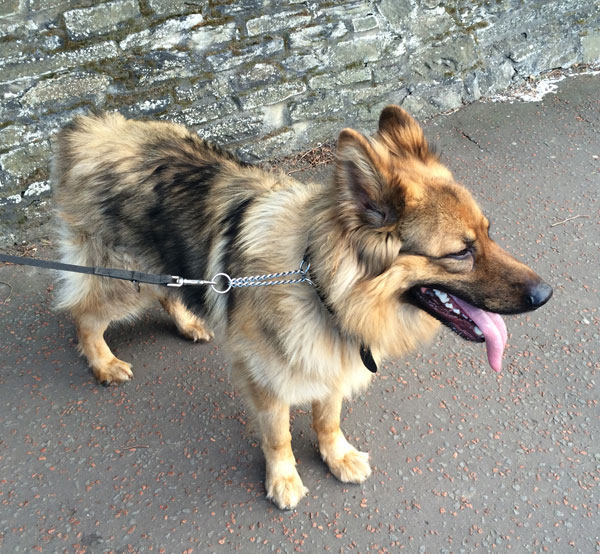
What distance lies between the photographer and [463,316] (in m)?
2.28

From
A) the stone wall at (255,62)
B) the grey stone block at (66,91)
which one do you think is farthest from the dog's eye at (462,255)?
the grey stone block at (66,91)

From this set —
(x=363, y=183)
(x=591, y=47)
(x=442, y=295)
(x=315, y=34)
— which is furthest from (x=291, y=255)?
(x=591, y=47)

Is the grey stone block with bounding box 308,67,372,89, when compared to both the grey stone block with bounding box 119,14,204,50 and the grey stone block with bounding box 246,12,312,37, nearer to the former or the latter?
the grey stone block with bounding box 246,12,312,37

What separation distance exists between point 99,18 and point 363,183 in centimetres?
301

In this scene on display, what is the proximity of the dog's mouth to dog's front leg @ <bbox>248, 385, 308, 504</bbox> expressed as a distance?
91cm

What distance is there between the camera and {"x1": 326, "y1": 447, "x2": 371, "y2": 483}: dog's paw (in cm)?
288

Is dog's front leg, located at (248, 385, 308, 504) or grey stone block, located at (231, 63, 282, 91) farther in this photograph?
grey stone block, located at (231, 63, 282, 91)

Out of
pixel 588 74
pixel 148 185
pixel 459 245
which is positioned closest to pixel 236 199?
pixel 148 185

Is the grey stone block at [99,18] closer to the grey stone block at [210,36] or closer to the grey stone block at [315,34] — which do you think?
the grey stone block at [210,36]

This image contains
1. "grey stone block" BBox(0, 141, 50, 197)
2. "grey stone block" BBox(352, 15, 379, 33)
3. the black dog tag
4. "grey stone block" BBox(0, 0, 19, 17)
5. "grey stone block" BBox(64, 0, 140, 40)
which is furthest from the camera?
"grey stone block" BBox(352, 15, 379, 33)

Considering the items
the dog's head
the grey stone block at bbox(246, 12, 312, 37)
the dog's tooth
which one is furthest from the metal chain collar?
the grey stone block at bbox(246, 12, 312, 37)

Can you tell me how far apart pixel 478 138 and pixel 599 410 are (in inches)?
125

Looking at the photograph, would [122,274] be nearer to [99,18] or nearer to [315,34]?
[99,18]

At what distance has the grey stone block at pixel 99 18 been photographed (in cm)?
386
